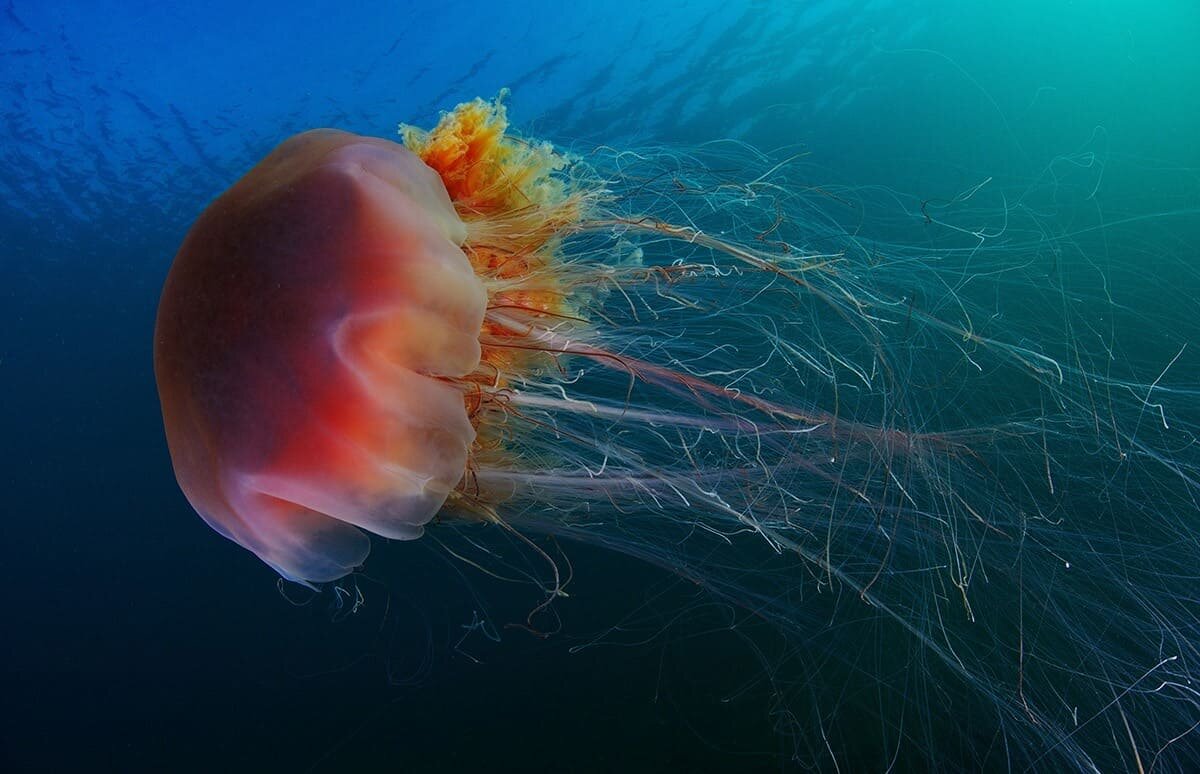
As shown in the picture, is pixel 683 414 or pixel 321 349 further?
pixel 683 414

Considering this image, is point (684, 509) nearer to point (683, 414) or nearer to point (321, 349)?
point (683, 414)

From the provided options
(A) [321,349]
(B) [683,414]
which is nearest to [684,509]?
(B) [683,414]

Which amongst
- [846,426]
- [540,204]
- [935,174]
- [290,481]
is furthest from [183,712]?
[935,174]

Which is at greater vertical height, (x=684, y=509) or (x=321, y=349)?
(x=321, y=349)

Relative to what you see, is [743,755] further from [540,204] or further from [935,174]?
[935,174]
